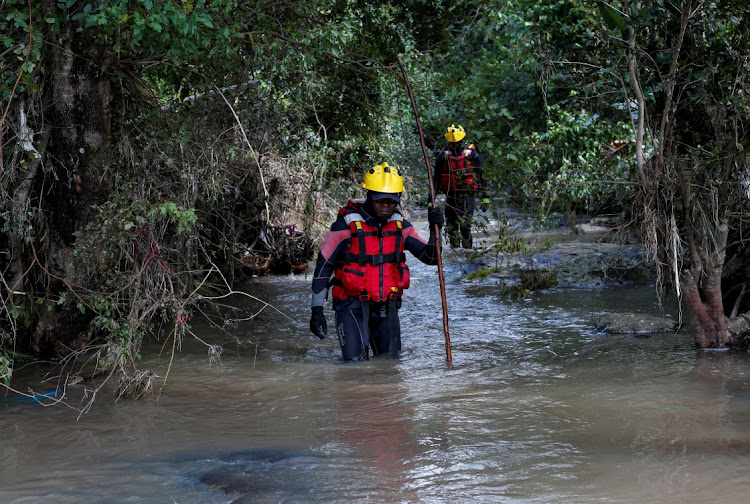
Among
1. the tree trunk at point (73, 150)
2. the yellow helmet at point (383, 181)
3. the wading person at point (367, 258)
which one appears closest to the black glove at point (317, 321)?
the wading person at point (367, 258)

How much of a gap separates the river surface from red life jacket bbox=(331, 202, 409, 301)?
27.2 inches

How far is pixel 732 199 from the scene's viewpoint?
22.6ft

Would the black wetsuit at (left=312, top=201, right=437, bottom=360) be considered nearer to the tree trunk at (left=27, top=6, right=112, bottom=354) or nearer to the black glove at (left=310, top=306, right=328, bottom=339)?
the black glove at (left=310, top=306, right=328, bottom=339)

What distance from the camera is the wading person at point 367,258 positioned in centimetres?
670

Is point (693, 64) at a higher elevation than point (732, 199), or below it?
higher

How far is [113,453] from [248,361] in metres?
2.63

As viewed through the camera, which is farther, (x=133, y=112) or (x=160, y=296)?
(x=133, y=112)

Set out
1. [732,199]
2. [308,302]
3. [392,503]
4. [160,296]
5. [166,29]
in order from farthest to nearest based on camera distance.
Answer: [308,302], [732,199], [160,296], [166,29], [392,503]

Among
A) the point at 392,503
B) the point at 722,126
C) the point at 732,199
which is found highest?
the point at 722,126

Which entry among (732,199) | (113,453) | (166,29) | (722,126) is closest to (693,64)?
(722,126)

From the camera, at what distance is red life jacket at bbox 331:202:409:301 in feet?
22.1

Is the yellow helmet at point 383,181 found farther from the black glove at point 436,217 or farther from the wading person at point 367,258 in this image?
the black glove at point 436,217

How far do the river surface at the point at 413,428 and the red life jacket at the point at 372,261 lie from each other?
691 mm

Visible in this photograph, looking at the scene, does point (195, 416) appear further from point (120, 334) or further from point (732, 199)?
point (732, 199)
